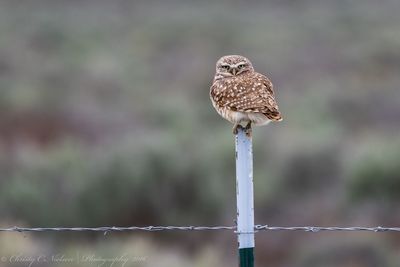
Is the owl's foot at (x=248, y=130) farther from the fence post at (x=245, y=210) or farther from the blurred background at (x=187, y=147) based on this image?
the blurred background at (x=187, y=147)

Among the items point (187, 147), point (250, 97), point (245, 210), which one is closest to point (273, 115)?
point (250, 97)

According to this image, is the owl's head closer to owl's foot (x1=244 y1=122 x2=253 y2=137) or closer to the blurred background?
owl's foot (x1=244 y1=122 x2=253 y2=137)

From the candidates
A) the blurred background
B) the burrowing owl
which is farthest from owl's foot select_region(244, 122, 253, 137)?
the blurred background

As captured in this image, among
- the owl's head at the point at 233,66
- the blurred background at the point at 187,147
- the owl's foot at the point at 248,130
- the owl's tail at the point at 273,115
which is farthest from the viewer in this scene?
the blurred background at the point at 187,147

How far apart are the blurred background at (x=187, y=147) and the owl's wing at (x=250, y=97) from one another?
268 centimetres

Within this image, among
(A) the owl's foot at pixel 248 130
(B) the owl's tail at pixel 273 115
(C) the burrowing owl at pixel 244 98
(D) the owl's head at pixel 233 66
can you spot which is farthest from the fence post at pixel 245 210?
(D) the owl's head at pixel 233 66

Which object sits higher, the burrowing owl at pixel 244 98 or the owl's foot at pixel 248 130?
the burrowing owl at pixel 244 98

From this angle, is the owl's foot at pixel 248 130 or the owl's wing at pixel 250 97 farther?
the owl's wing at pixel 250 97

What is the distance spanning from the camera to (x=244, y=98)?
762 centimetres

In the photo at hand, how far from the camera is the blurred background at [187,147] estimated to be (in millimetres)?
13102

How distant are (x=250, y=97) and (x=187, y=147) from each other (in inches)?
412

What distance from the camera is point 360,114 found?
24047 mm

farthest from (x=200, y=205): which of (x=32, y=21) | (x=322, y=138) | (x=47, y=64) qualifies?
(x=32, y=21)

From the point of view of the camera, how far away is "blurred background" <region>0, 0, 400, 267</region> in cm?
1310
